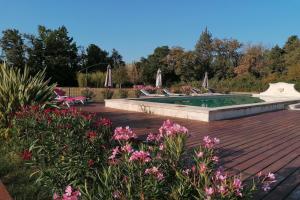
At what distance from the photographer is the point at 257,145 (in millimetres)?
5914

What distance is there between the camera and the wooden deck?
3.97m

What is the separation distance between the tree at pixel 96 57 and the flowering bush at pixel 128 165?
40915mm

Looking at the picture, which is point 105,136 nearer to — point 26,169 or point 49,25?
point 26,169

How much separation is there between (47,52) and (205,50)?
73.5 feet

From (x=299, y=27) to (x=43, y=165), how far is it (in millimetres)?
44814

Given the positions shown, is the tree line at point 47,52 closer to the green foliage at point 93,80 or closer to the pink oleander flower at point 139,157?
the green foliage at point 93,80

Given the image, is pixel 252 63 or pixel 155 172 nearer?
pixel 155 172

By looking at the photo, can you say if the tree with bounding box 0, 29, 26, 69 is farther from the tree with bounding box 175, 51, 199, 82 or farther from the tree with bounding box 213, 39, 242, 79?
the tree with bounding box 213, 39, 242, 79

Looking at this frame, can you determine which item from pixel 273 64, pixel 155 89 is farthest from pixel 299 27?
pixel 155 89

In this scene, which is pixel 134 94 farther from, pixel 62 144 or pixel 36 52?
pixel 36 52

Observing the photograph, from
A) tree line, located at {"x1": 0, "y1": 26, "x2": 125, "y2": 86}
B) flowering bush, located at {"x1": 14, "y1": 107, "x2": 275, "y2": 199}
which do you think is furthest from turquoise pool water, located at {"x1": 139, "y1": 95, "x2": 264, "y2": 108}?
tree line, located at {"x1": 0, "y1": 26, "x2": 125, "y2": 86}

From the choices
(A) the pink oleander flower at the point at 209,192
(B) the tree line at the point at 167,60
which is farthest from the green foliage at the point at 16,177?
(B) the tree line at the point at 167,60

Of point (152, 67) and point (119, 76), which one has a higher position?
point (152, 67)

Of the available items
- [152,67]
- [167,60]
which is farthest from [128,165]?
[152,67]
